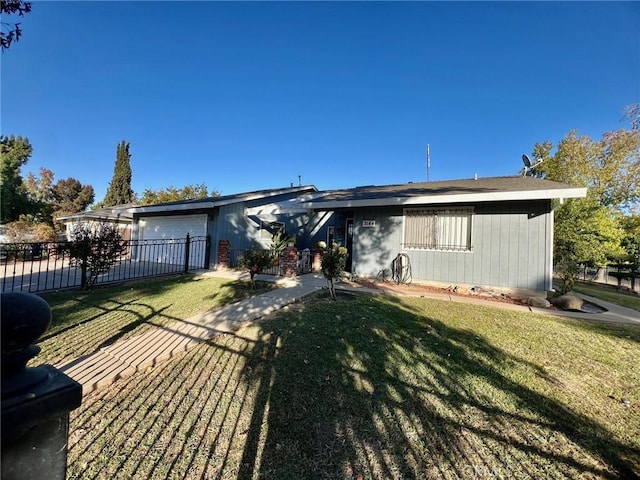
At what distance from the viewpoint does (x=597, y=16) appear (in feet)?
26.4

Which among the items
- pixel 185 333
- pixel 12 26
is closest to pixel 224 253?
pixel 185 333

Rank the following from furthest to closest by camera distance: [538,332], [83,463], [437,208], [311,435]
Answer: [437,208] → [538,332] → [311,435] → [83,463]

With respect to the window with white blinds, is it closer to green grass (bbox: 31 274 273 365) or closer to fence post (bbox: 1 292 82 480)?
green grass (bbox: 31 274 273 365)

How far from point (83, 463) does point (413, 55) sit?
14.6 metres

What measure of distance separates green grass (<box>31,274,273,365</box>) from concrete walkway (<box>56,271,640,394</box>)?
324 mm

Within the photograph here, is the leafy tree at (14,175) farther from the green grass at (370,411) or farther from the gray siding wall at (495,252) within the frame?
the green grass at (370,411)

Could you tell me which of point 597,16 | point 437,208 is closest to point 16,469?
point 437,208

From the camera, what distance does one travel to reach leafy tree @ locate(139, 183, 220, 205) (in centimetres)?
3045

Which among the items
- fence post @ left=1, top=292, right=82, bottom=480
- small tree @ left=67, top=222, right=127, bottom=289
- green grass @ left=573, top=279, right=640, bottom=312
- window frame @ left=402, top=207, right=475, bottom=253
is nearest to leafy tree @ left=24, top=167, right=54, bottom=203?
small tree @ left=67, top=222, right=127, bottom=289

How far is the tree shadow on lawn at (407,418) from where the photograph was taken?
7.61ft

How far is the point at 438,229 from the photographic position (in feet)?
30.9

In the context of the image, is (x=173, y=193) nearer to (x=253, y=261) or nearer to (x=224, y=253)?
(x=224, y=253)

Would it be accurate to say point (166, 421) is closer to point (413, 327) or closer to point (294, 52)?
point (413, 327)

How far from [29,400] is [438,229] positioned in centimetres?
986
